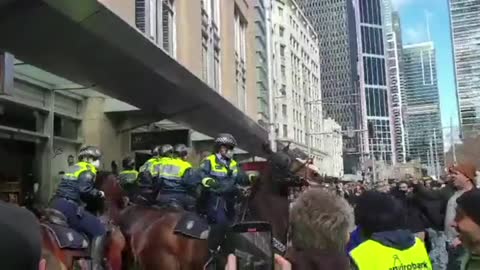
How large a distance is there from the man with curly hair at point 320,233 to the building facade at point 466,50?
94.8 m

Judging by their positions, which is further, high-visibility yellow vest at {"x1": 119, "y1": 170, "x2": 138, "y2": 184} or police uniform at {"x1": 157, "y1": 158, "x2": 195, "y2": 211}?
high-visibility yellow vest at {"x1": 119, "y1": 170, "x2": 138, "y2": 184}

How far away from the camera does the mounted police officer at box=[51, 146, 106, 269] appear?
788cm

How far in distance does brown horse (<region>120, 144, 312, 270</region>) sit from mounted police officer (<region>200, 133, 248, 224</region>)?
580 mm

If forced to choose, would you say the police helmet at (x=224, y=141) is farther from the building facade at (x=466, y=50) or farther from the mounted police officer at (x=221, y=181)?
the building facade at (x=466, y=50)

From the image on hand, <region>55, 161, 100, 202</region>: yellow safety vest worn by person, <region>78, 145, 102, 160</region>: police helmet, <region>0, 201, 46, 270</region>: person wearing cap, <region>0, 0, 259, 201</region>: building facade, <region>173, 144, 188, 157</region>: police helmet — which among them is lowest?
<region>0, 201, 46, 270</region>: person wearing cap

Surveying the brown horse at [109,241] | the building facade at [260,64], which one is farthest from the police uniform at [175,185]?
the building facade at [260,64]

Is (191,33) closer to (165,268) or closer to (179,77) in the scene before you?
(179,77)

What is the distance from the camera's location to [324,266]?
152 inches

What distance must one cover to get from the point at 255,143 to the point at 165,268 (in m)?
20.8

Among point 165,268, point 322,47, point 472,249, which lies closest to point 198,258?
point 165,268

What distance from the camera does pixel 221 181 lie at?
8.88 metres

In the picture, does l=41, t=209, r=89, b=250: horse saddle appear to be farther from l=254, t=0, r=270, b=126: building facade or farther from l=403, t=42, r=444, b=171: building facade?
l=403, t=42, r=444, b=171: building facade

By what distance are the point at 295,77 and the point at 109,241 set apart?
90.9m

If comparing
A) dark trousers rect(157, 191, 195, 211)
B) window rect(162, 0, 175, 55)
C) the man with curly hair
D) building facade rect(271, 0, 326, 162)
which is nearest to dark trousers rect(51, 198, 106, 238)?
dark trousers rect(157, 191, 195, 211)
